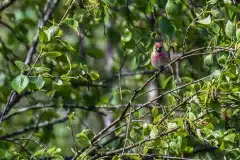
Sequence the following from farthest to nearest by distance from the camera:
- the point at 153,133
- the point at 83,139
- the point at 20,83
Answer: the point at 83,139, the point at 153,133, the point at 20,83

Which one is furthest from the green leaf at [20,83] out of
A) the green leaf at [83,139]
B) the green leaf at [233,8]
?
the green leaf at [233,8]

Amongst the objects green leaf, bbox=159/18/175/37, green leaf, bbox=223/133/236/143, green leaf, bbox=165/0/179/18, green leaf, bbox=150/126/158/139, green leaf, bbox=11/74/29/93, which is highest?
green leaf, bbox=165/0/179/18

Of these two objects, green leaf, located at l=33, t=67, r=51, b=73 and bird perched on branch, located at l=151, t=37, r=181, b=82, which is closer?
green leaf, located at l=33, t=67, r=51, b=73

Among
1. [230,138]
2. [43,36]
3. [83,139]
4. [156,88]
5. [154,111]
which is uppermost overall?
[43,36]

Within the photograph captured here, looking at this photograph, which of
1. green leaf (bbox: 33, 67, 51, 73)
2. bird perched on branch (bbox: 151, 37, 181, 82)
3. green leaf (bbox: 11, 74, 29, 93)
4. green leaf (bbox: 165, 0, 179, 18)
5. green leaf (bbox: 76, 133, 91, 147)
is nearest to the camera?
green leaf (bbox: 11, 74, 29, 93)

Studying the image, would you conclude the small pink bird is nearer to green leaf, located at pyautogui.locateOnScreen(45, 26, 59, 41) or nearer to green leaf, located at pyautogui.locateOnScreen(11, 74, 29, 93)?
green leaf, located at pyautogui.locateOnScreen(45, 26, 59, 41)

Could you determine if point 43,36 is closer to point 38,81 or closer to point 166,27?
point 38,81

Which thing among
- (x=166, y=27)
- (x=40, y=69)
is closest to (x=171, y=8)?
(x=166, y=27)

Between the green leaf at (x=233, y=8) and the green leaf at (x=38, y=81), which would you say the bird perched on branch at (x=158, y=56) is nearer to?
the green leaf at (x=233, y=8)

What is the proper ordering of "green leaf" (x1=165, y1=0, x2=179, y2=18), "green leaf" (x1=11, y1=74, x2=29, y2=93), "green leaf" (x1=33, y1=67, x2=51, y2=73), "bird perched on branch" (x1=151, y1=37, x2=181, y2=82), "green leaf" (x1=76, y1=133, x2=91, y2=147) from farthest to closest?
"bird perched on branch" (x1=151, y1=37, x2=181, y2=82) → "green leaf" (x1=165, y1=0, x2=179, y2=18) → "green leaf" (x1=76, y1=133, x2=91, y2=147) → "green leaf" (x1=33, y1=67, x2=51, y2=73) → "green leaf" (x1=11, y1=74, x2=29, y2=93)

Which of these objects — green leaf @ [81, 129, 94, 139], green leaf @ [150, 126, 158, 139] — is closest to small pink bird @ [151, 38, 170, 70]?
green leaf @ [81, 129, 94, 139]

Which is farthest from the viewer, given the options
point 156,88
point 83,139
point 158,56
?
point 158,56

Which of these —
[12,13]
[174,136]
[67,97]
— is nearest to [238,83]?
[174,136]

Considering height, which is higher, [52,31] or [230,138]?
[52,31]
